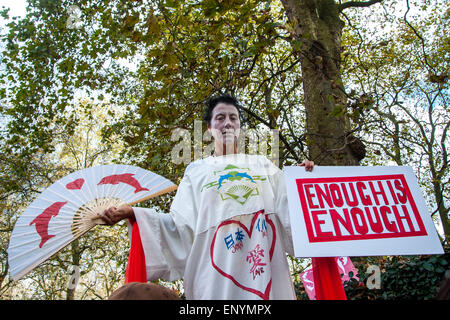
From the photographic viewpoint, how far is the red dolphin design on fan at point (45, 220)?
2128 millimetres

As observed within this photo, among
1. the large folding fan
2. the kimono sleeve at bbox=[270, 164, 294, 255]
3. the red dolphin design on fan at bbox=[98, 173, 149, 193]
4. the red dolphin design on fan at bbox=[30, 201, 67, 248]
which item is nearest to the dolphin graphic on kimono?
the kimono sleeve at bbox=[270, 164, 294, 255]

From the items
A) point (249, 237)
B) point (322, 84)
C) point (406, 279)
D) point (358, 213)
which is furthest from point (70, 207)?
point (406, 279)

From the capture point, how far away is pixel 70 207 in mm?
2252

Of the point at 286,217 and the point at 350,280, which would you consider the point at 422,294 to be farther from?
the point at 286,217

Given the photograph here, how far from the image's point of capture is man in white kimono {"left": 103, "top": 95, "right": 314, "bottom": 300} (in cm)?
211

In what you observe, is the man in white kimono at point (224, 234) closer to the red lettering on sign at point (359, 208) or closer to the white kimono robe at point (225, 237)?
the white kimono robe at point (225, 237)

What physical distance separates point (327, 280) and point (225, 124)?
1.34m

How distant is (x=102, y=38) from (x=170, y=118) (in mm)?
3053

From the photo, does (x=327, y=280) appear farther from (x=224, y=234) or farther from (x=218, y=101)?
(x=218, y=101)

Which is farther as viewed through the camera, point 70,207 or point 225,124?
point 225,124

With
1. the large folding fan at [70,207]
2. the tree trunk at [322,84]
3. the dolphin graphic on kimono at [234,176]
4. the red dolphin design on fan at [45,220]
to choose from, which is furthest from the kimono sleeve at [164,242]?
the tree trunk at [322,84]

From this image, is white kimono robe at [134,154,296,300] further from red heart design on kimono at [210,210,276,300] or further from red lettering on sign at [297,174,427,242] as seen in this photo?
red lettering on sign at [297,174,427,242]

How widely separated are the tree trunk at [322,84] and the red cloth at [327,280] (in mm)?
1744

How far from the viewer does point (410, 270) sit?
396 cm
